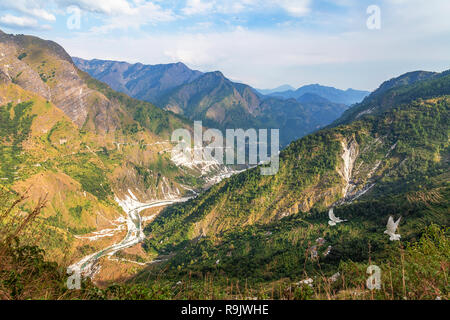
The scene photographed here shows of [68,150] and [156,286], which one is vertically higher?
[156,286]

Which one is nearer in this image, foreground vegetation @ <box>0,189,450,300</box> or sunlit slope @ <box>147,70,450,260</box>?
foreground vegetation @ <box>0,189,450,300</box>

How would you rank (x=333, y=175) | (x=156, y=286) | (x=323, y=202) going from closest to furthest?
(x=156, y=286) → (x=323, y=202) → (x=333, y=175)

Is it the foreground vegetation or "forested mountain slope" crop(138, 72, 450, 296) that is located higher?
the foreground vegetation

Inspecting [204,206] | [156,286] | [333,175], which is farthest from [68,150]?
[156,286]

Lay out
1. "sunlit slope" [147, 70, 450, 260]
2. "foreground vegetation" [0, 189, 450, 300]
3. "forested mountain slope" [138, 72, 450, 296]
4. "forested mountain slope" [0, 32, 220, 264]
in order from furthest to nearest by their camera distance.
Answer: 1. "forested mountain slope" [0, 32, 220, 264]
2. "sunlit slope" [147, 70, 450, 260]
3. "forested mountain slope" [138, 72, 450, 296]
4. "foreground vegetation" [0, 189, 450, 300]

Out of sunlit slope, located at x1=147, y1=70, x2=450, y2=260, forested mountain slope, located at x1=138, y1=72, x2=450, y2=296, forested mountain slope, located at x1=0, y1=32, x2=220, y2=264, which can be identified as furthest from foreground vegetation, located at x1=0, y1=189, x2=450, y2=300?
forested mountain slope, located at x1=0, y1=32, x2=220, y2=264

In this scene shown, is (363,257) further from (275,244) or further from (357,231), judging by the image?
(275,244)

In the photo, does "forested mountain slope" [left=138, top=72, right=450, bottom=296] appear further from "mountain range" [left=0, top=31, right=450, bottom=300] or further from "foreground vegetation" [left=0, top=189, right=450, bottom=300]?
"foreground vegetation" [left=0, top=189, right=450, bottom=300]

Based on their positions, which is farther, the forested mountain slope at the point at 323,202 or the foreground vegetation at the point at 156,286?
the forested mountain slope at the point at 323,202

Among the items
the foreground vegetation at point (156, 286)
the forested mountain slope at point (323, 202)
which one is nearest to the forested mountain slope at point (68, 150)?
the forested mountain slope at point (323, 202)

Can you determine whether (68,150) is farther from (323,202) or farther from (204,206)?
(323,202)

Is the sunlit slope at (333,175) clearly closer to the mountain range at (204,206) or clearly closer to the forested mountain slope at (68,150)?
the mountain range at (204,206)
